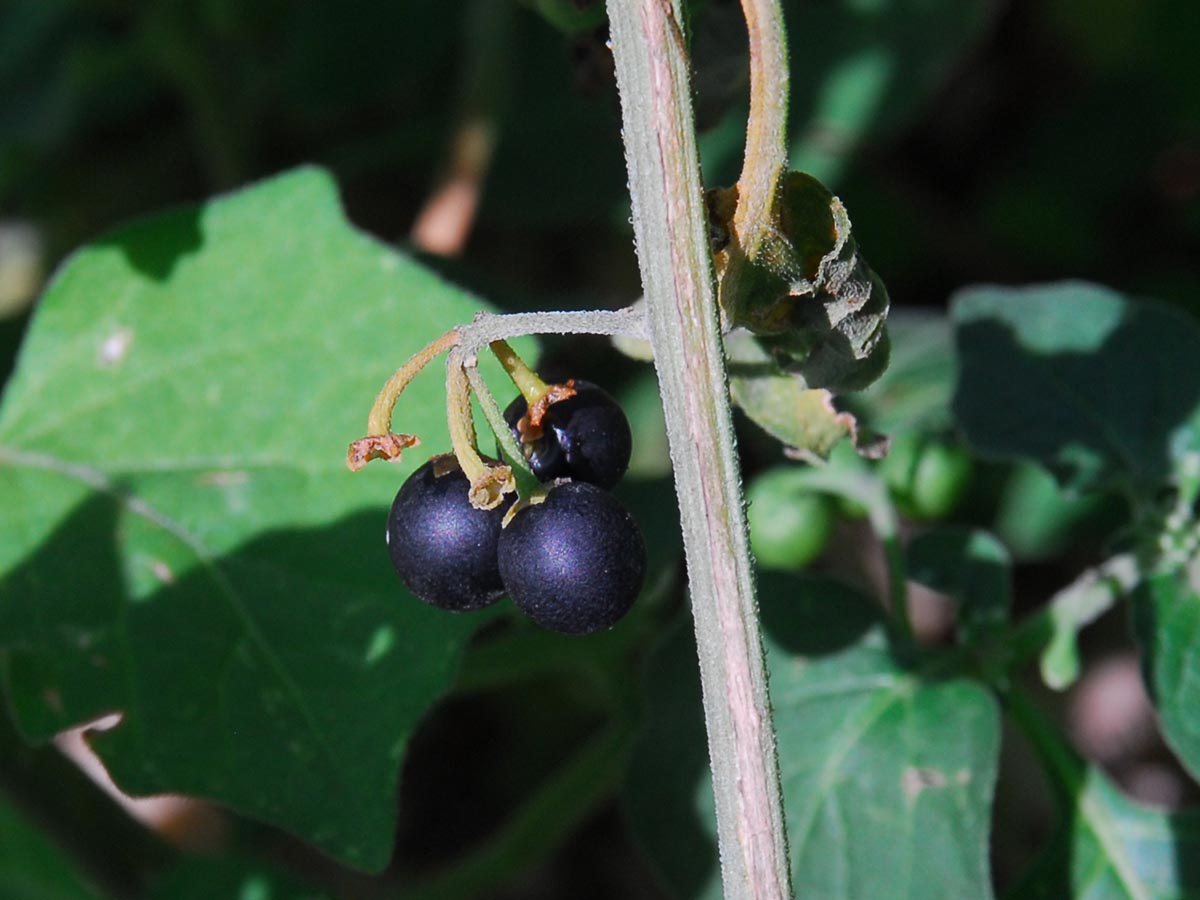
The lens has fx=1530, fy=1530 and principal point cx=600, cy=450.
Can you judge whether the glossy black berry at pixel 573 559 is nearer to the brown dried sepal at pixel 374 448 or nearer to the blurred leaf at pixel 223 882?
the brown dried sepal at pixel 374 448

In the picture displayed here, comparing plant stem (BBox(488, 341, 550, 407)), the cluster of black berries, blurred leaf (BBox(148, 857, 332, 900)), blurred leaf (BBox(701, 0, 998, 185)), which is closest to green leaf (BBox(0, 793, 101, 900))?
blurred leaf (BBox(148, 857, 332, 900))

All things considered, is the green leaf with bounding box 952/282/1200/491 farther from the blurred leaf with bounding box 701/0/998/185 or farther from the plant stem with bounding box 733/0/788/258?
the plant stem with bounding box 733/0/788/258

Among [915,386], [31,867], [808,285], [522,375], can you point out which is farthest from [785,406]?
[31,867]

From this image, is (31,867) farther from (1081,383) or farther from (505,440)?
(1081,383)

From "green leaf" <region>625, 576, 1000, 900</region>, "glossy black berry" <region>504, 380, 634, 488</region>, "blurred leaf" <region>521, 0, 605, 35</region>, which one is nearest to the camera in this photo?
"glossy black berry" <region>504, 380, 634, 488</region>

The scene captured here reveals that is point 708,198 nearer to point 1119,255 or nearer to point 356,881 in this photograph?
point 356,881

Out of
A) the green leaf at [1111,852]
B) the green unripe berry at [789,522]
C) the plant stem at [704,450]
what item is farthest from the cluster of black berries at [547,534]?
the green leaf at [1111,852]
